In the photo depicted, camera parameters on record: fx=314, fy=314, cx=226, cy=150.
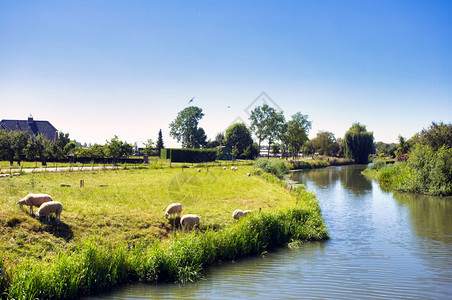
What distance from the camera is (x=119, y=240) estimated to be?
12117mm

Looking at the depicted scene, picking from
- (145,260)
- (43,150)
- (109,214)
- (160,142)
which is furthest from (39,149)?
(160,142)

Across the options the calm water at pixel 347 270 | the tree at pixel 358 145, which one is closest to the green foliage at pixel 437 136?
the calm water at pixel 347 270

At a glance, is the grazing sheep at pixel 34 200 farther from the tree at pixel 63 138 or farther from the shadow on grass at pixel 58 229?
the tree at pixel 63 138

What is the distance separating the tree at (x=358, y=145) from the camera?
83750mm

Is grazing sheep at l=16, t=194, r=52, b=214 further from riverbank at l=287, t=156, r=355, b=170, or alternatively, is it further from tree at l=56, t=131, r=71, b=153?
riverbank at l=287, t=156, r=355, b=170

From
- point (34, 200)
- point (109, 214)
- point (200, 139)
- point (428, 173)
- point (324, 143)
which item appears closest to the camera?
point (34, 200)

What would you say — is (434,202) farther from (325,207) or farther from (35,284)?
(35,284)

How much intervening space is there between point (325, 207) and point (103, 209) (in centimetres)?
1817

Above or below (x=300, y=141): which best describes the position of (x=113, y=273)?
below

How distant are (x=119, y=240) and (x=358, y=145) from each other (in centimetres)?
8279

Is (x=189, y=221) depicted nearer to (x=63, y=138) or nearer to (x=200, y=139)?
(x=63, y=138)

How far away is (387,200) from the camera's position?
98.2 ft

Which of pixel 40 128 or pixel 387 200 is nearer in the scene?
pixel 387 200

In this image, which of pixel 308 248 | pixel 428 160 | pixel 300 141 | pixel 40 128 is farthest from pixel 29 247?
pixel 300 141
